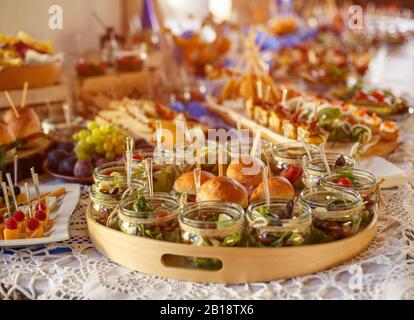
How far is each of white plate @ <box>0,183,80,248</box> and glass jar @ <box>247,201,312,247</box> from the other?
1.45 feet

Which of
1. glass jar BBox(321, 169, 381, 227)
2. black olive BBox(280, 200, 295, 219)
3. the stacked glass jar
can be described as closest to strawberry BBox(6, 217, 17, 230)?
the stacked glass jar

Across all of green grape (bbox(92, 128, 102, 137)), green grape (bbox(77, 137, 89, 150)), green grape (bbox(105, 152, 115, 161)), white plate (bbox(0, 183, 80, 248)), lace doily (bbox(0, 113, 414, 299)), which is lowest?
lace doily (bbox(0, 113, 414, 299))

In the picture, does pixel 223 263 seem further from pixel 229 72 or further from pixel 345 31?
pixel 345 31

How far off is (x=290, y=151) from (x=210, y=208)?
486 mm

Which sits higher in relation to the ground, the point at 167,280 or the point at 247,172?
the point at 247,172

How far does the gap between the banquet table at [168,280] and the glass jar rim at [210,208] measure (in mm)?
128

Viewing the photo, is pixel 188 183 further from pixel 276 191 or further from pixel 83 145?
pixel 83 145

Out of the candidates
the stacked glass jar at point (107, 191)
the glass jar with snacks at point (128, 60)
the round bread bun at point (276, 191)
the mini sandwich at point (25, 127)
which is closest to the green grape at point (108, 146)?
the mini sandwich at point (25, 127)

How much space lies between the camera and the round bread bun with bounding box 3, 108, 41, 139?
6.37ft

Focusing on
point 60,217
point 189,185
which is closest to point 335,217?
point 189,185

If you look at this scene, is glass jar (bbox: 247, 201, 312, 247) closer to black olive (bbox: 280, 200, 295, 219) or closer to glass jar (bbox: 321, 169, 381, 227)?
black olive (bbox: 280, 200, 295, 219)

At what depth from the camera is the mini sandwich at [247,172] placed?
4.88 feet

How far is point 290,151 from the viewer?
1.67 m

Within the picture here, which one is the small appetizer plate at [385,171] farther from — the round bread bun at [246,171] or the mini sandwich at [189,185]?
the mini sandwich at [189,185]
